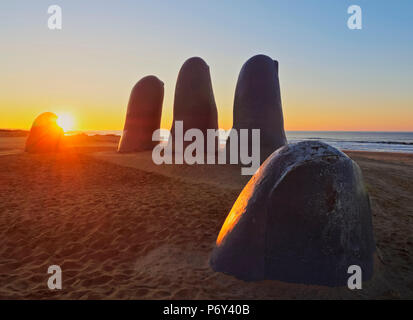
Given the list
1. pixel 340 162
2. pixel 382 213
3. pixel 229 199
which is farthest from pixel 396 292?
pixel 229 199

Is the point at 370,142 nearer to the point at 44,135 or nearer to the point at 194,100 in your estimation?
the point at 194,100

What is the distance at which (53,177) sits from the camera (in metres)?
8.71

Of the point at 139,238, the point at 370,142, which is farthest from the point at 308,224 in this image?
the point at 370,142

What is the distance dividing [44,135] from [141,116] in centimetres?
517

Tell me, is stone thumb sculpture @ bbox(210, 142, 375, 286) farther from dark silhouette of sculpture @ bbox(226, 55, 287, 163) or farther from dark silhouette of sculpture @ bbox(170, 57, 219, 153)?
dark silhouette of sculpture @ bbox(170, 57, 219, 153)

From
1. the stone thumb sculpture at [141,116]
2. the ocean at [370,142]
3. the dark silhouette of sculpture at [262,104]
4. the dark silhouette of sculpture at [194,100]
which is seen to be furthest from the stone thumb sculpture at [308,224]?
the ocean at [370,142]

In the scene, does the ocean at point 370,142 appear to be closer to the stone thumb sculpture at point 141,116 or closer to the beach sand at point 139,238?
the stone thumb sculpture at point 141,116

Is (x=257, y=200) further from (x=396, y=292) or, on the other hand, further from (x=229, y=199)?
(x=229, y=199)

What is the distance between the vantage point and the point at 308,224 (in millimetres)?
2914

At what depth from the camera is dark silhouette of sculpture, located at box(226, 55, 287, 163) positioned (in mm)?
10070

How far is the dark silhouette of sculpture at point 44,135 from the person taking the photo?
14.6m

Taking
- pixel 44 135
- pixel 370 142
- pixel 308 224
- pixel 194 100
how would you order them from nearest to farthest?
pixel 308 224 < pixel 194 100 < pixel 44 135 < pixel 370 142

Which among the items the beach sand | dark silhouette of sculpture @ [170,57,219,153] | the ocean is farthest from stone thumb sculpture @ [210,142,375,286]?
the ocean
